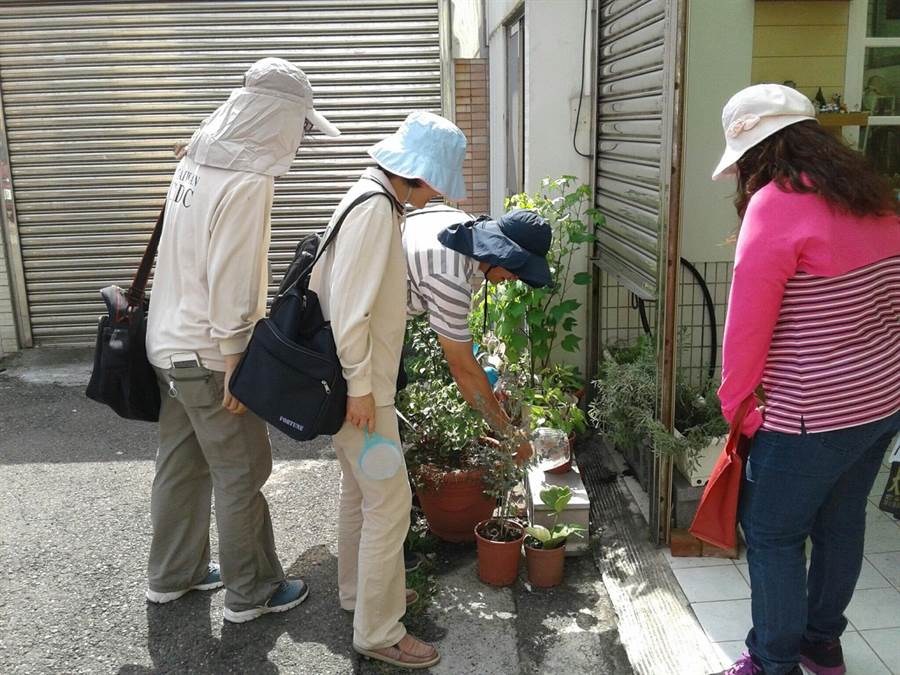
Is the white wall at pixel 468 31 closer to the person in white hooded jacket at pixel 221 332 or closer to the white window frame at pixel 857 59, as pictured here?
the white window frame at pixel 857 59

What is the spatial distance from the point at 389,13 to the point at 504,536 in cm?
556

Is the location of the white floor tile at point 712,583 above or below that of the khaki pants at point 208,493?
below

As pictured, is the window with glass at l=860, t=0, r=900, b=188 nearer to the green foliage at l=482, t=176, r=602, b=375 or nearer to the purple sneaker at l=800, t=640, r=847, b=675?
the green foliage at l=482, t=176, r=602, b=375

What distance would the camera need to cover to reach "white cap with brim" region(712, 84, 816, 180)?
8.15ft

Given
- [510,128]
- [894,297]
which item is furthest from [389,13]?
[894,297]

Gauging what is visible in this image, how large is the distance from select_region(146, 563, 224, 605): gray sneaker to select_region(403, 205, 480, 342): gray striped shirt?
4.97ft

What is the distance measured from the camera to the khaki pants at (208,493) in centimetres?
334

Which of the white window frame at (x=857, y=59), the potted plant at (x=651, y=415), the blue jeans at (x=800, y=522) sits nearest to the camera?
the blue jeans at (x=800, y=522)

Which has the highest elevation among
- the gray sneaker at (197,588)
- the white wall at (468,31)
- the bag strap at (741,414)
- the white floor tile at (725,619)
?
the white wall at (468,31)

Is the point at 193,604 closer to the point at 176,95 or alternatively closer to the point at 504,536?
the point at 504,536

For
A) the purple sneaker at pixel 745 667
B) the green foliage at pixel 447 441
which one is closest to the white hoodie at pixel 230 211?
the green foliage at pixel 447 441

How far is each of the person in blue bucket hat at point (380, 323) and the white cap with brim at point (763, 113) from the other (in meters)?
0.95

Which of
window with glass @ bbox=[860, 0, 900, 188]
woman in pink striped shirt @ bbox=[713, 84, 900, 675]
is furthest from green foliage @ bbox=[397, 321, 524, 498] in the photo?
window with glass @ bbox=[860, 0, 900, 188]

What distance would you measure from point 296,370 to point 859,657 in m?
2.30
